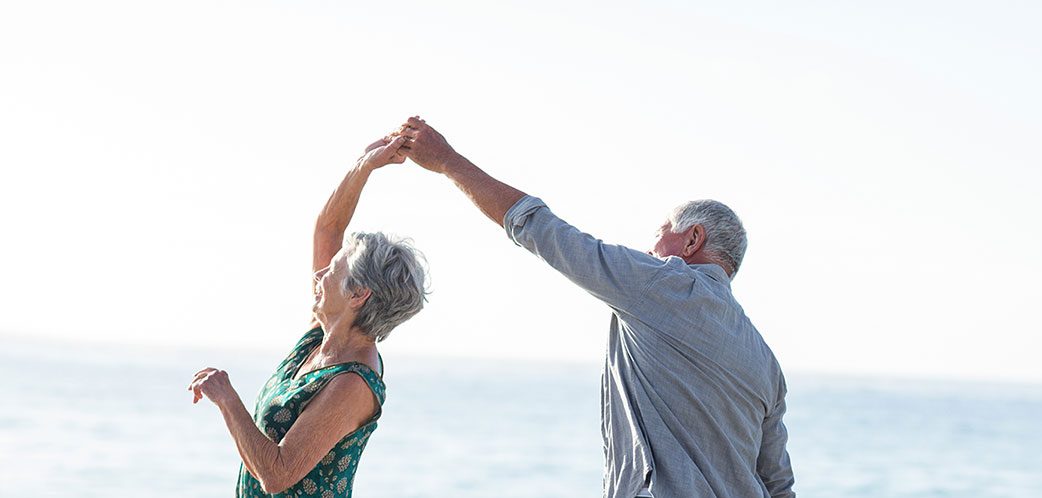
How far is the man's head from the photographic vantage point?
10.5ft

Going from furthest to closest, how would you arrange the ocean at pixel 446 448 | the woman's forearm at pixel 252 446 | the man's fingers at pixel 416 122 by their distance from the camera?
1. the ocean at pixel 446 448
2. the man's fingers at pixel 416 122
3. the woman's forearm at pixel 252 446

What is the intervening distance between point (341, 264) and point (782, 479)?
123 centimetres

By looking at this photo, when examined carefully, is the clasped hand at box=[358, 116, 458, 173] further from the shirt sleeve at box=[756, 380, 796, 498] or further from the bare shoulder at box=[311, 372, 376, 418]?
the shirt sleeve at box=[756, 380, 796, 498]

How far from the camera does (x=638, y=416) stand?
308 cm

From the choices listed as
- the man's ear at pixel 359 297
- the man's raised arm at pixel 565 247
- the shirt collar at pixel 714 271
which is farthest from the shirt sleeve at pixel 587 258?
the man's ear at pixel 359 297

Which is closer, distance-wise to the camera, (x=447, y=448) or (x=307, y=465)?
(x=307, y=465)

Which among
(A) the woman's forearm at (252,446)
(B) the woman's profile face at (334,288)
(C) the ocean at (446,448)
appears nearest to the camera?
(A) the woman's forearm at (252,446)

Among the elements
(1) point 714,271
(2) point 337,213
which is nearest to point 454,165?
(2) point 337,213

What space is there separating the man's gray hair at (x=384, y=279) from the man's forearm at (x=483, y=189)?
190 millimetres

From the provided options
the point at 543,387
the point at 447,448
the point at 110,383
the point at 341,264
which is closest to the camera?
the point at 341,264

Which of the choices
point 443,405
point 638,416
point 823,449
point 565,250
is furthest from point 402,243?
point 443,405

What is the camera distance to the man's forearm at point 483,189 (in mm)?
3072

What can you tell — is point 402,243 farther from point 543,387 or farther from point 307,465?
point 543,387

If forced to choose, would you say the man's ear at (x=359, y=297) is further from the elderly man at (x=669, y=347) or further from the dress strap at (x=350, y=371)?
the elderly man at (x=669, y=347)
